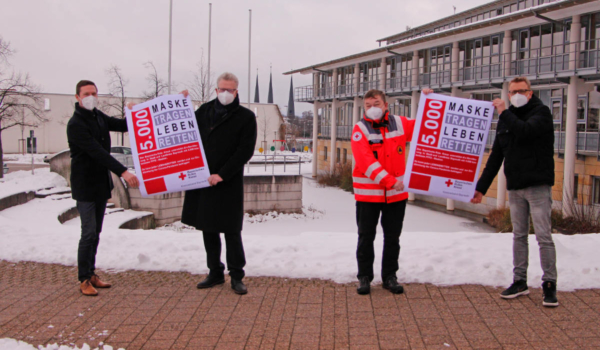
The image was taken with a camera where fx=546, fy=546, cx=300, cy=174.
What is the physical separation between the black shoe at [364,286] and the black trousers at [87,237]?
2.72m

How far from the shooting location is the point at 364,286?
535 cm

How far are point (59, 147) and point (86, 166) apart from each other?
228 feet

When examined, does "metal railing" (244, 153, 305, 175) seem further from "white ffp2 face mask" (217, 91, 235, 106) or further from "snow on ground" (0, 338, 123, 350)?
"snow on ground" (0, 338, 123, 350)

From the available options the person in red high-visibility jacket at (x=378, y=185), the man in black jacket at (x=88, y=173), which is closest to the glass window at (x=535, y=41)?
the person in red high-visibility jacket at (x=378, y=185)

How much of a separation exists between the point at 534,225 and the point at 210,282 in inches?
128

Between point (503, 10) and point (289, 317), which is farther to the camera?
point (503, 10)

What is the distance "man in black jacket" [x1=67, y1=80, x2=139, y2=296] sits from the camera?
550 cm

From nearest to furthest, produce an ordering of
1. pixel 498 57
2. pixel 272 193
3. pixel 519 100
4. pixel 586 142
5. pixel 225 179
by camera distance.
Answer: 1. pixel 519 100
2. pixel 225 179
3. pixel 586 142
4. pixel 272 193
5. pixel 498 57

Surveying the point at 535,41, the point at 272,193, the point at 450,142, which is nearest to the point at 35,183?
the point at 272,193

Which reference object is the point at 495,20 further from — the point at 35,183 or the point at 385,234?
the point at 385,234

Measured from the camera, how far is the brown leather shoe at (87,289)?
210 inches

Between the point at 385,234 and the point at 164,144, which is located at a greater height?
the point at 164,144

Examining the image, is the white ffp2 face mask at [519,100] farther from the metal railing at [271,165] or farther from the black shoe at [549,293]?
the metal railing at [271,165]

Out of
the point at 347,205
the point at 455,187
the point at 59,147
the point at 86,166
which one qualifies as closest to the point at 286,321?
the point at 455,187
